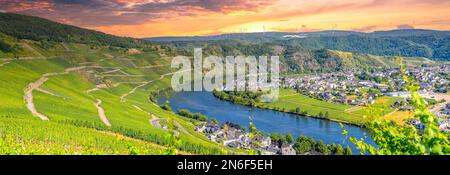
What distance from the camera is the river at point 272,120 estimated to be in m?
61.4

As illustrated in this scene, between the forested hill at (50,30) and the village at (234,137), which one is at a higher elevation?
the forested hill at (50,30)

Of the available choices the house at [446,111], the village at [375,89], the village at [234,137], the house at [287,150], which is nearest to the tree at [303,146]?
the village at [234,137]

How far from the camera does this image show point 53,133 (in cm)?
4447

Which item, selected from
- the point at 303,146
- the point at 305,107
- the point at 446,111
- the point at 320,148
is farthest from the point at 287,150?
the point at 446,111

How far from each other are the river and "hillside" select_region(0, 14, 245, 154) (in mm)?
8625

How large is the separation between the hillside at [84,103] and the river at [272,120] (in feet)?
28.3

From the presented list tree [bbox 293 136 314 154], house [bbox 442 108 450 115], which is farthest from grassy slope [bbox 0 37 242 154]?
house [bbox 442 108 450 115]

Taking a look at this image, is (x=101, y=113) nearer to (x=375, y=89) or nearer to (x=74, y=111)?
(x=74, y=111)

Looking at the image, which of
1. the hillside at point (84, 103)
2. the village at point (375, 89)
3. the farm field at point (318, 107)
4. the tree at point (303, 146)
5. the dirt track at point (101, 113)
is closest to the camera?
the hillside at point (84, 103)

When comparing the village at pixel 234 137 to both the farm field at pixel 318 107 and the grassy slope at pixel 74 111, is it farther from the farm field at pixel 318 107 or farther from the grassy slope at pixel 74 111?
the farm field at pixel 318 107

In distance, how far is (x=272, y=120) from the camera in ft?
241
